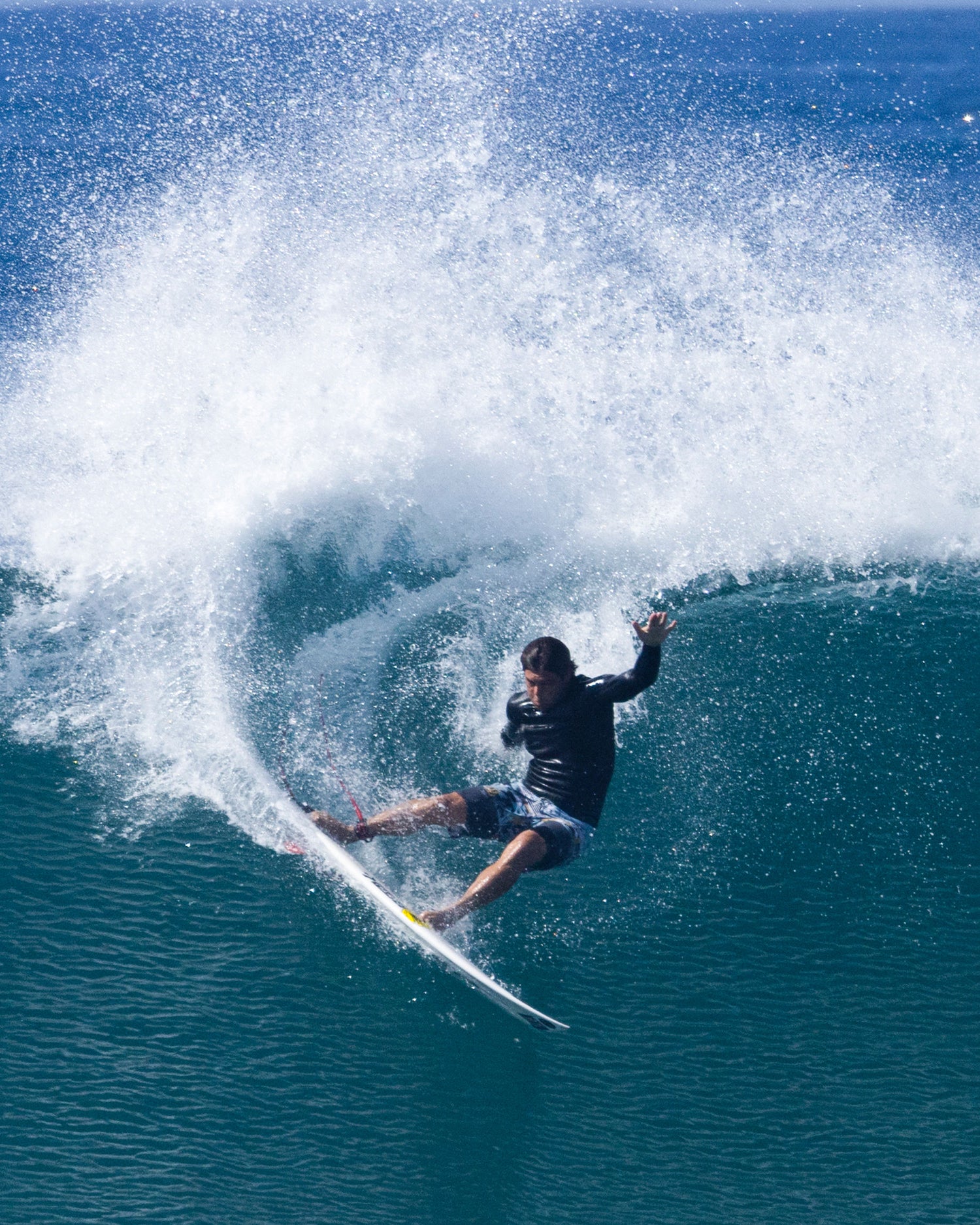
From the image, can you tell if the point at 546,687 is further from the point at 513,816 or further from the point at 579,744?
the point at 513,816

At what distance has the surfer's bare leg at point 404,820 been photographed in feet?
18.8

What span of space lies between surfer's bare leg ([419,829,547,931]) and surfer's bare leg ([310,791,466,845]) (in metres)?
0.37

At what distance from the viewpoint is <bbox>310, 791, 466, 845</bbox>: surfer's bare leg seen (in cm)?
573

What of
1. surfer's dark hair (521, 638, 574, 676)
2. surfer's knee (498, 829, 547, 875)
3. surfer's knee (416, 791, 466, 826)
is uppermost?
surfer's dark hair (521, 638, 574, 676)

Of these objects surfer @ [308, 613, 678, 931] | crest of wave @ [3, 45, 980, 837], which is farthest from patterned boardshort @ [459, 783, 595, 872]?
crest of wave @ [3, 45, 980, 837]

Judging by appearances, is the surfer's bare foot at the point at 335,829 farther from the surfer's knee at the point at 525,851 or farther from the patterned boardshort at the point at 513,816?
the surfer's knee at the point at 525,851

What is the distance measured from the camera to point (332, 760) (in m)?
6.51

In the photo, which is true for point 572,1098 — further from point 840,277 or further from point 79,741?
point 840,277

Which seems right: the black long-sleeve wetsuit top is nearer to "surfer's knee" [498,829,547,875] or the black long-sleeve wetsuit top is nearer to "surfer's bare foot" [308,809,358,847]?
"surfer's knee" [498,829,547,875]

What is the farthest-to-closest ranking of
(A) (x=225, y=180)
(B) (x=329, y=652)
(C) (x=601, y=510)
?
(A) (x=225, y=180) → (C) (x=601, y=510) → (B) (x=329, y=652)

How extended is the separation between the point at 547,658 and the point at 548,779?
614 millimetres

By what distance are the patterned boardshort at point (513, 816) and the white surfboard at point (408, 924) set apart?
1.75ft

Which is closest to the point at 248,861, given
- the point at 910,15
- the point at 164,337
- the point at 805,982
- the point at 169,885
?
the point at 169,885

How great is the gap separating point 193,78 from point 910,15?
44.2ft
